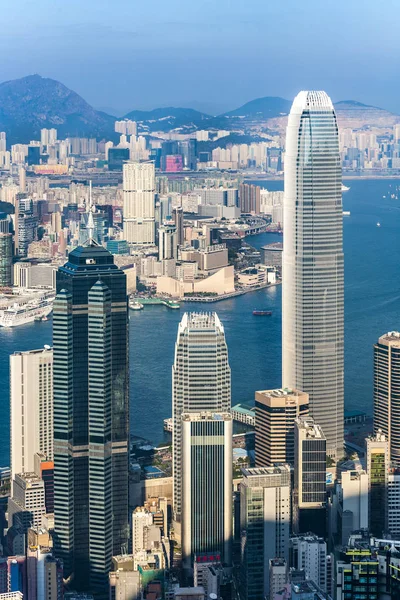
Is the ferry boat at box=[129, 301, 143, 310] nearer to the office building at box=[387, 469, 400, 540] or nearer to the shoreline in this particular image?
the shoreline

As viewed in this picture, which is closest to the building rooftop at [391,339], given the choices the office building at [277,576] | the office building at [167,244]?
the office building at [277,576]

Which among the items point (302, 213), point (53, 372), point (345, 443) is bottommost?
point (345, 443)

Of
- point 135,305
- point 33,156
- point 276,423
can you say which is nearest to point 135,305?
point 135,305

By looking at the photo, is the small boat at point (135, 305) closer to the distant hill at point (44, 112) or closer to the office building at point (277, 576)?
the distant hill at point (44, 112)

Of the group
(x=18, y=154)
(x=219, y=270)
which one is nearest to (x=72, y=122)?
(x=18, y=154)

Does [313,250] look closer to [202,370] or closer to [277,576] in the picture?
[202,370]

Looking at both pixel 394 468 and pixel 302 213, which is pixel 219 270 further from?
pixel 394 468

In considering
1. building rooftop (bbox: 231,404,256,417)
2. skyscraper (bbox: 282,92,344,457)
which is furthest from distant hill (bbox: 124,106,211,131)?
building rooftop (bbox: 231,404,256,417)
